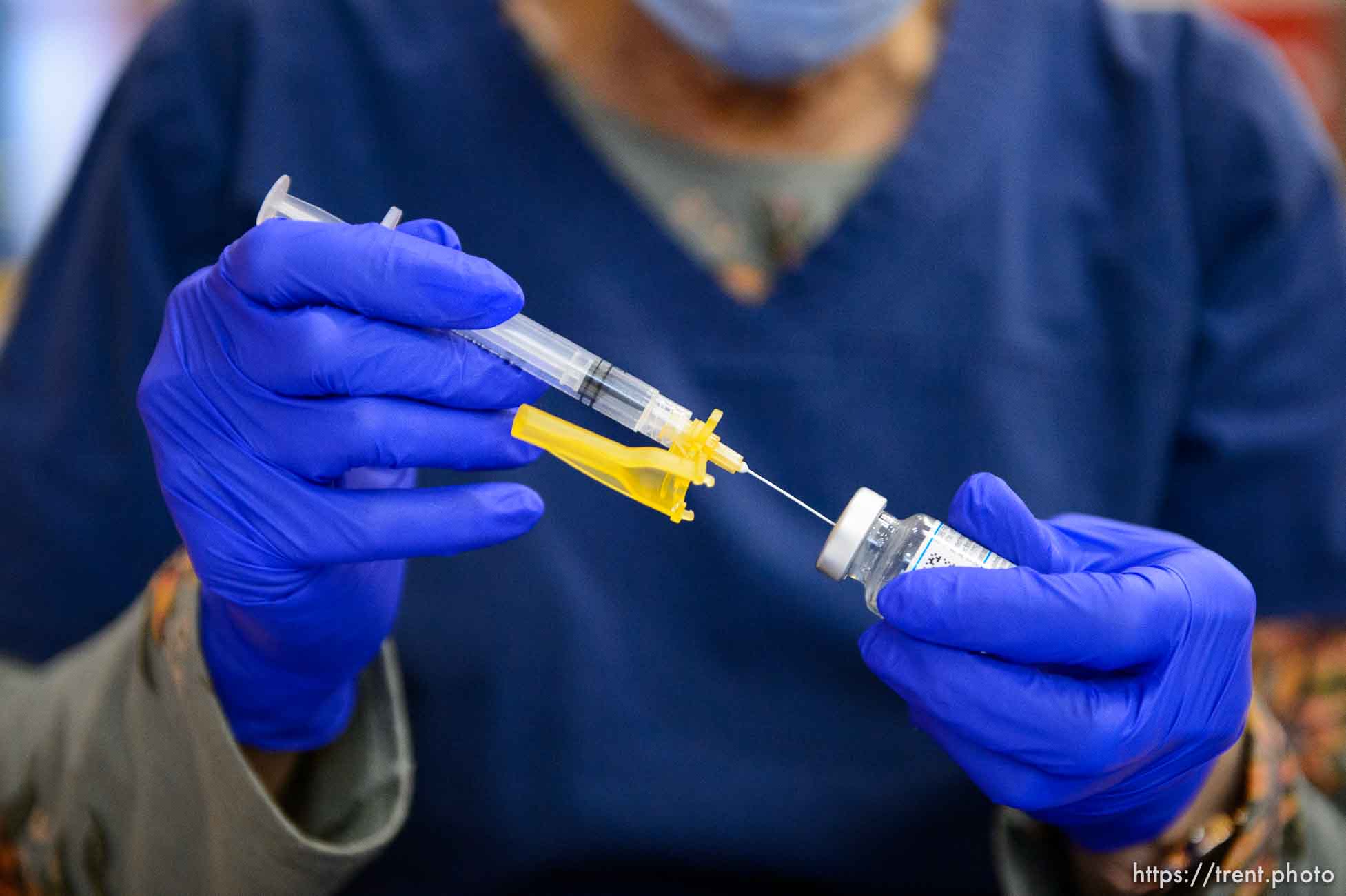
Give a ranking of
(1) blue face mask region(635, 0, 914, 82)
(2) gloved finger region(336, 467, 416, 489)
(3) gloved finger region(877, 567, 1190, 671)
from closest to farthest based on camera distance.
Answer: (3) gloved finger region(877, 567, 1190, 671), (2) gloved finger region(336, 467, 416, 489), (1) blue face mask region(635, 0, 914, 82)

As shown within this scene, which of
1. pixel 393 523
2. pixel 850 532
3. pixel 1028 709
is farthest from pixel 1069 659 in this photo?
pixel 393 523

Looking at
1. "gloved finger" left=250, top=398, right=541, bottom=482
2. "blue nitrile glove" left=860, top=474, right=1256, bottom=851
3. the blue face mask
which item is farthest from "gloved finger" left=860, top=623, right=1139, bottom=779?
the blue face mask

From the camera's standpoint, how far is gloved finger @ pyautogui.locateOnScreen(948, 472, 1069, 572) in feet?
2.28

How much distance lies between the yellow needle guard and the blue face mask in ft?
1.35

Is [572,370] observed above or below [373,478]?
above

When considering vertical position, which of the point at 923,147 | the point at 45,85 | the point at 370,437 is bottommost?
the point at 45,85

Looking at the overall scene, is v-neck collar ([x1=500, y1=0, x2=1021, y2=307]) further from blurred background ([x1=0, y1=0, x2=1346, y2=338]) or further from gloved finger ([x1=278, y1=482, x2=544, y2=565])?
blurred background ([x1=0, y1=0, x2=1346, y2=338])

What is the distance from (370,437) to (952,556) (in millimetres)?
348

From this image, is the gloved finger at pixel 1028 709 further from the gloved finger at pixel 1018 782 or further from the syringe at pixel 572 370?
the syringe at pixel 572 370

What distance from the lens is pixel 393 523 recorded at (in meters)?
0.67

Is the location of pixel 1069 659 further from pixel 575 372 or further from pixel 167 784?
pixel 167 784

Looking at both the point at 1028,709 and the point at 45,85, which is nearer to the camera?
the point at 1028,709

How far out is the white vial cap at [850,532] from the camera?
25.5 inches

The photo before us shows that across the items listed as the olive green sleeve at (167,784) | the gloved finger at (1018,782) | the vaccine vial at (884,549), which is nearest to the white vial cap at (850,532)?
the vaccine vial at (884,549)
